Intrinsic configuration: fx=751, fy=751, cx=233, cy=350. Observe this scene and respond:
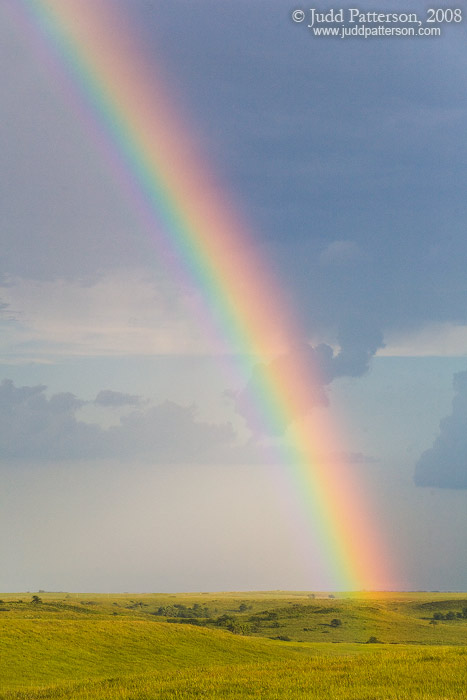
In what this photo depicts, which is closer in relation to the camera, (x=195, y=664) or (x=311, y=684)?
(x=311, y=684)

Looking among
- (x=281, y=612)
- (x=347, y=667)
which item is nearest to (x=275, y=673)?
(x=347, y=667)

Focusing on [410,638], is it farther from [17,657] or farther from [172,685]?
[172,685]

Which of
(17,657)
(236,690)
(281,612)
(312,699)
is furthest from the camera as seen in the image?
(281,612)

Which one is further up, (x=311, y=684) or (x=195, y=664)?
(x=311, y=684)

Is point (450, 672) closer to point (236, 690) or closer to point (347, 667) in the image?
point (347, 667)

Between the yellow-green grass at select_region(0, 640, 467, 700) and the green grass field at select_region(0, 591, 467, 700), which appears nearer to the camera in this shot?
the yellow-green grass at select_region(0, 640, 467, 700)

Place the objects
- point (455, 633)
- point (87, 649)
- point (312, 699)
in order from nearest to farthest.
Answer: point (312, 699), point (87, 649), point (455, 633)

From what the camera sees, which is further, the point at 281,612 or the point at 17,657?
the point at 281,612

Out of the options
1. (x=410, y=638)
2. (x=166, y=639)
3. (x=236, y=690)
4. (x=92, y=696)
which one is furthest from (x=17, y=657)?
(x=410, y=638)

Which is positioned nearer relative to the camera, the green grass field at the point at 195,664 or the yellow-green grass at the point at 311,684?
the yellow-green grass at the point at 311,684
